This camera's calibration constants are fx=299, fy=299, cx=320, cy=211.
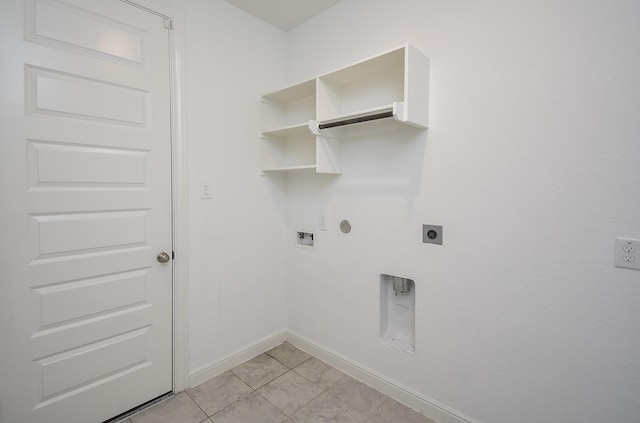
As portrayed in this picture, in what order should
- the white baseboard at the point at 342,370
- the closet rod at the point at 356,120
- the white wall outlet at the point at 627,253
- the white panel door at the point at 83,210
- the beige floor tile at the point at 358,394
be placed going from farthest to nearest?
the beige floor tile at the point at 358,394 → the white baseboard at the point at 342,370 → the closet rod at the point at 356,120 → the white panel door at the point at 83,210 → the white wall outlet at the point at 627,253

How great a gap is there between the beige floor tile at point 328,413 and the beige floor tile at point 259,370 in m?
0.40

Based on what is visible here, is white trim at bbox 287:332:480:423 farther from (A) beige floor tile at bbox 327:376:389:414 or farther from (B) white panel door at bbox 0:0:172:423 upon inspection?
(B) white panel door at bbox 0:0:172:423

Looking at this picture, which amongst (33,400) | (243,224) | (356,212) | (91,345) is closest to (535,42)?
(356,212)

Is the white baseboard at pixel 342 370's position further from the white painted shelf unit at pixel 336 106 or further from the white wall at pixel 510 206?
the white painted shelf unit at pixel 336 106

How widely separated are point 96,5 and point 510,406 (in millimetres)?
2987

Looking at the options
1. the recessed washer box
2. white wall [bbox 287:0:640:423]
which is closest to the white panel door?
white wall [bbox 287:0:640:423]

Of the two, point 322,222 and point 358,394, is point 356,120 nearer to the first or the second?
point 322,222

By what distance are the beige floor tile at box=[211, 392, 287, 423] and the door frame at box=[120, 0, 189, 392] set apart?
0.40 metres

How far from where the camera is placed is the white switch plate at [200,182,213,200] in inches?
81.3

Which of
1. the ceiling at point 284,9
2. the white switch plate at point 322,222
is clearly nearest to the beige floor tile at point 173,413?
the white switch plate at point 322,222

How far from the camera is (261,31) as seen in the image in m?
2.39

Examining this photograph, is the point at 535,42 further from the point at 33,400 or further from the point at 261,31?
the point at 33,400

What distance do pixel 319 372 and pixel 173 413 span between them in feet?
3.17

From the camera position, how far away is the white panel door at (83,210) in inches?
55.9
